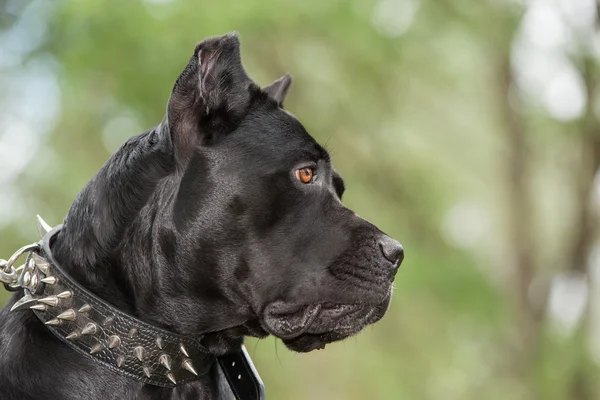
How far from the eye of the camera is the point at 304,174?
2.85 m

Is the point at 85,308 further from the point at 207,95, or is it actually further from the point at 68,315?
the point at 207,95

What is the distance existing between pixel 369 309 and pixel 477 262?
6156 millimetres

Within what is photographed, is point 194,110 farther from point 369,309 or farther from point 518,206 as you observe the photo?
point 518,206

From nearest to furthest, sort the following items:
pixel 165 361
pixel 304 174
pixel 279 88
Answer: pixel 165 361 → pixel 304 174 → pixel 279 88

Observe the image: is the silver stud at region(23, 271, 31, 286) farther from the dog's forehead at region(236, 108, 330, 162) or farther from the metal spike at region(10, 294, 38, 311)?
the dog's forehead at region(236, 108, 330, 162)

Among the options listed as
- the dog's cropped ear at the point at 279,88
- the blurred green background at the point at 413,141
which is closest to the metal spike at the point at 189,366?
the dog's cropped ear at the point at 279,88

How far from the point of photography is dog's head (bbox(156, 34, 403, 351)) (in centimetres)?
272

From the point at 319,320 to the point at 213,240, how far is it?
0.48 m

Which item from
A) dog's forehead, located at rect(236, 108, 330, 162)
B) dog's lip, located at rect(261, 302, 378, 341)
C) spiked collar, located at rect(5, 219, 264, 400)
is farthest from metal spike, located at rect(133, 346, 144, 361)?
dog's forehead, located at rect(236, 108, 330, 162)

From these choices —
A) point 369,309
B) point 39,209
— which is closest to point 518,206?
point 39,209

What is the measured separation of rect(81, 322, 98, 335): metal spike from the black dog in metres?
0.15

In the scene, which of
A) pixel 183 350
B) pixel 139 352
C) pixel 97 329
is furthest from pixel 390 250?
pixel 97 329

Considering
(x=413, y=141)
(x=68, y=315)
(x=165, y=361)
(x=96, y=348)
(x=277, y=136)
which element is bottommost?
(x=413, y=141)

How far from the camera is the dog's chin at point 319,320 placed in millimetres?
2752
